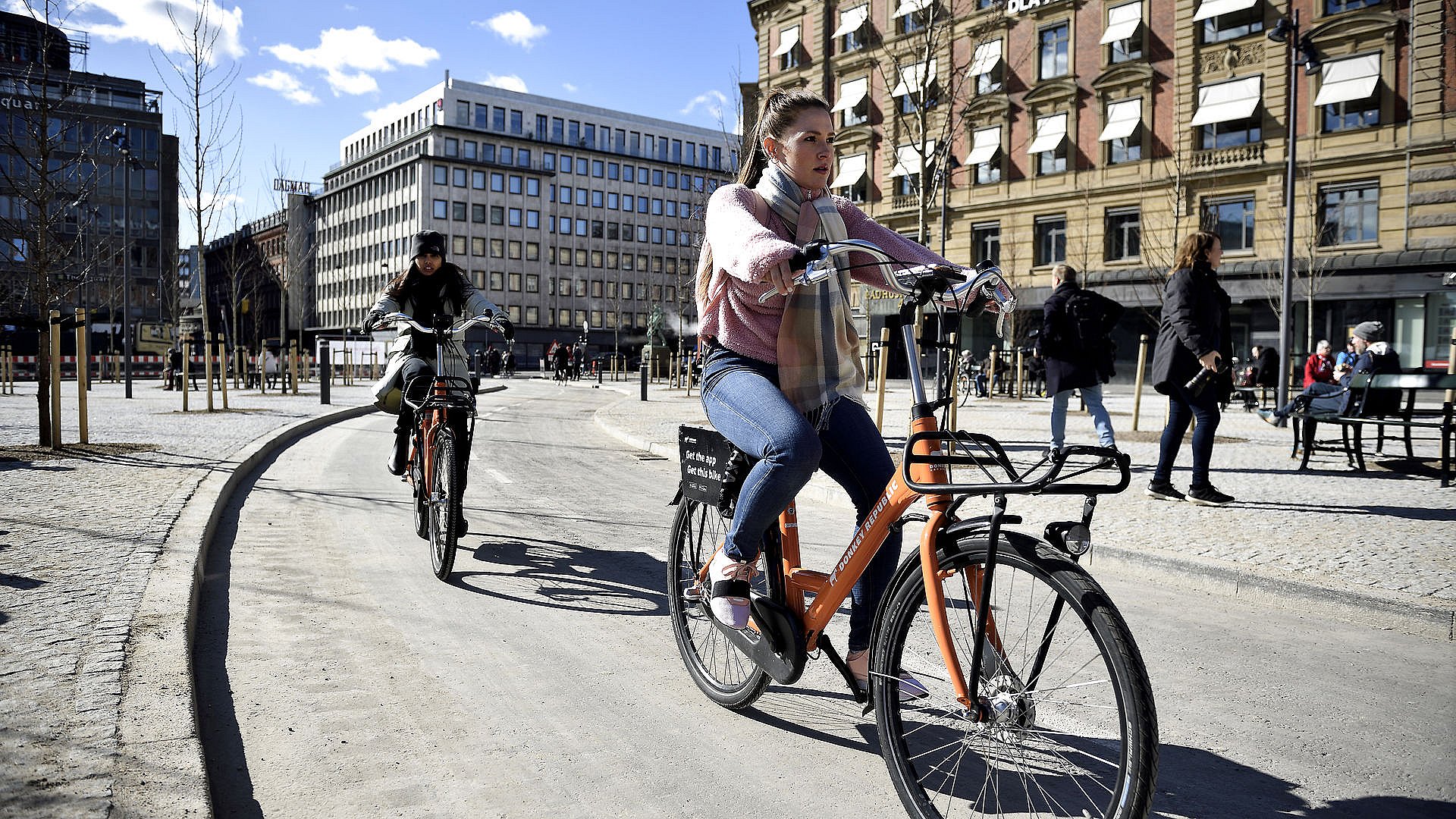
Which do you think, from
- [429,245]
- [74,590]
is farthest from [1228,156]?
[74,590]

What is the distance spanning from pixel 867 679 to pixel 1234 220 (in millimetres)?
35892

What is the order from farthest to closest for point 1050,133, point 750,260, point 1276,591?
point 1050,133, point 1276,591, point 750,260

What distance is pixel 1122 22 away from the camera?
36688 millimetres

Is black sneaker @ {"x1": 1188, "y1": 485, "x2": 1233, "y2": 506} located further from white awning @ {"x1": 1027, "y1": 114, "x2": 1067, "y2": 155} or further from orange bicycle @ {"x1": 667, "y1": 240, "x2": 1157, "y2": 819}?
white awning @ {"x1": 1027, "y1": 114, "x2": 1067, "y2": 155}

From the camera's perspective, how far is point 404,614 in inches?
187

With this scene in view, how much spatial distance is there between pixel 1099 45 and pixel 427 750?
39868 millimetres

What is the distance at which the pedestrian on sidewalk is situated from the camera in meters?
3.01

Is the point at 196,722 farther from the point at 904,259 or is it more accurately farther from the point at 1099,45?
the point at 1099,45

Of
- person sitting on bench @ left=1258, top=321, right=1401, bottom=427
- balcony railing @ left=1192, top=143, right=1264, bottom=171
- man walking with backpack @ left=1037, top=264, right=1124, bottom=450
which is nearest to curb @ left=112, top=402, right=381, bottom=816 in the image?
man walking with backpack @ left=1037, top=264, right=1124, bottom=450

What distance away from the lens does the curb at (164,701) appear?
2.60m

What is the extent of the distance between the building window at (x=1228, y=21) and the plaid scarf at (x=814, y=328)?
35488 mm

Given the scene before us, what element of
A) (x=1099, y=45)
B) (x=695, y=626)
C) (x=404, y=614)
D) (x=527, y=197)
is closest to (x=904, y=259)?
(x=695, y=626)

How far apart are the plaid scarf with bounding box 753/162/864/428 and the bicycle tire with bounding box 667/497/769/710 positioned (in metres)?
0.60

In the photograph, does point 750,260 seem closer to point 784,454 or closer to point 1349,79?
point 784,454
